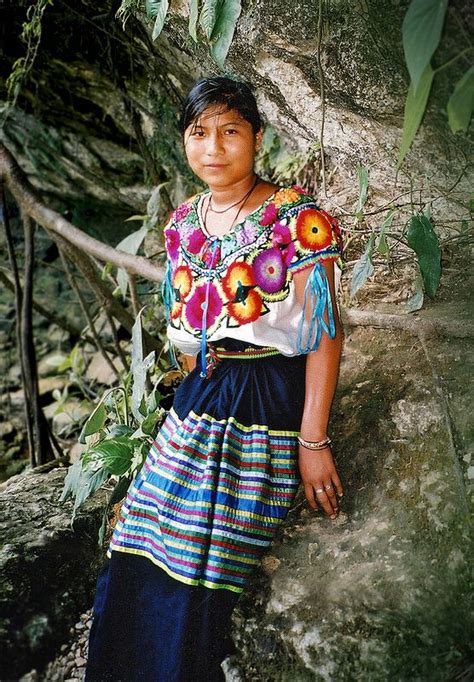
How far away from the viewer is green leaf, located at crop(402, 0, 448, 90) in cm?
89

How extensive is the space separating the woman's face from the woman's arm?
10.2 inches

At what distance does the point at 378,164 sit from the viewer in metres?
1.69

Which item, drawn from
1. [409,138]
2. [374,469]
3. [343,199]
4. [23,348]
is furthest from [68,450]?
[409,138]

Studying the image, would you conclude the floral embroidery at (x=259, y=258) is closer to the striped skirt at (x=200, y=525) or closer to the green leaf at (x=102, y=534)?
the striped skirt at (x=200, y=525)

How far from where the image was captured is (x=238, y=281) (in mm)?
1380

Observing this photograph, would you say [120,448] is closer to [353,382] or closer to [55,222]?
[353,382]

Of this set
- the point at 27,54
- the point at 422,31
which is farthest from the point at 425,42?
the point at 27,54

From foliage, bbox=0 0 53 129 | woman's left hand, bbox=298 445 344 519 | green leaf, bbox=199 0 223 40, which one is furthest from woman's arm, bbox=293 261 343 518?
foliage, bbox=0 0 53 129

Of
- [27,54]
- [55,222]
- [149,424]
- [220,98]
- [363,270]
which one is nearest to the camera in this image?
[220,98]

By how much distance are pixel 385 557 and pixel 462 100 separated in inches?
31.4

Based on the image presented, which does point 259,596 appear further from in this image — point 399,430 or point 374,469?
point 399,430

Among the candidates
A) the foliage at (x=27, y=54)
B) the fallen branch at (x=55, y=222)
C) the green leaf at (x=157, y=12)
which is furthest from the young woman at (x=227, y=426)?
the foliage at (x=27, y=54)

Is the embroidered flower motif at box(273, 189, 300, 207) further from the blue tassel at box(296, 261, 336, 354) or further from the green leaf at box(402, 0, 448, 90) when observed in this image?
the green leaf at box(402, 0, 448, 90)

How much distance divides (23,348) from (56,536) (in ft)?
3.74
